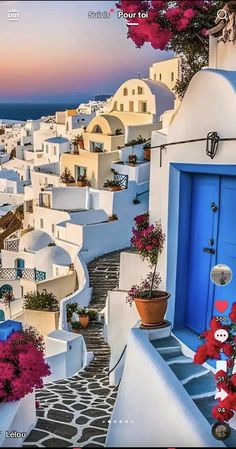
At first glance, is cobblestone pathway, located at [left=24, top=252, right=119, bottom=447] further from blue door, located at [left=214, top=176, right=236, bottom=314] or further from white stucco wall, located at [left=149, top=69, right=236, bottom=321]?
blue door, located at [left=214, top=176, right=236, bottom=314]

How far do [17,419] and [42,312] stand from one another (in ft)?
38.5

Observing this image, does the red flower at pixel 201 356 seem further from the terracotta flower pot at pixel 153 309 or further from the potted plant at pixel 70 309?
the potted plant at pixel 70 309

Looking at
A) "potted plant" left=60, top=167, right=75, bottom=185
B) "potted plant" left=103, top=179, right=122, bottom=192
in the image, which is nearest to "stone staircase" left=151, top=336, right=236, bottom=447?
"potted plant" left=103, top=179, right=122, bottom=192

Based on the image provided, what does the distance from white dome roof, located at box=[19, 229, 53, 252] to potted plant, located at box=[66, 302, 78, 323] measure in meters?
8.18

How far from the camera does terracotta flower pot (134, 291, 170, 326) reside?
6828mm

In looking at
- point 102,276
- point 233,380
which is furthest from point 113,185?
point 233,380

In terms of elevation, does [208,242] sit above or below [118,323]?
above

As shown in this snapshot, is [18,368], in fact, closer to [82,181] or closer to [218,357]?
[218,357]

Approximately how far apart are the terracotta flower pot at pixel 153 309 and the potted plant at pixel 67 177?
22.0 meters

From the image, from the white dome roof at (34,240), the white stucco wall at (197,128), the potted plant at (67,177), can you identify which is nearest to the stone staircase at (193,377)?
the white stucco wall at (197,128)

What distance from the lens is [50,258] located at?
22750 millimetres

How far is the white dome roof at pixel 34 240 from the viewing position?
25.0 meters

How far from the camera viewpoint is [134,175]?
2500 centimetres

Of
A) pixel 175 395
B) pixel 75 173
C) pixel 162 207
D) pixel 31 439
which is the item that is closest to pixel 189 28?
pixel 162 207
